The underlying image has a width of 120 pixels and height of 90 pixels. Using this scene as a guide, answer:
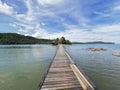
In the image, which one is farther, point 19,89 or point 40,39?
point 40,39

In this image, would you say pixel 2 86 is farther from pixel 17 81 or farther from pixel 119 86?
pixel 119 86

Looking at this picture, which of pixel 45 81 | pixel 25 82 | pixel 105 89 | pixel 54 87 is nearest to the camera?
pixel 54 87

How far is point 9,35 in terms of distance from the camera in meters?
161

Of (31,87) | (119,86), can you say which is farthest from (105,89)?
(31,87)

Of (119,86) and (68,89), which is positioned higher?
(68,89)

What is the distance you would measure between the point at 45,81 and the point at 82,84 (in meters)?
2.33

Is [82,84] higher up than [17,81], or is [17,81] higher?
[82,84]

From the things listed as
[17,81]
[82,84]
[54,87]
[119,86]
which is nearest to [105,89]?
[119,86]

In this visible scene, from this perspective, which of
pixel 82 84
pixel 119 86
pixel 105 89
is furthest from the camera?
pixel 119 86

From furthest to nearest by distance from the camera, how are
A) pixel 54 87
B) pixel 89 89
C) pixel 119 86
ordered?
pixel 119 86 < pixel 54 87 < pixel 89 89

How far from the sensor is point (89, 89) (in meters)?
6.91

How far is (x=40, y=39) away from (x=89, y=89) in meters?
191

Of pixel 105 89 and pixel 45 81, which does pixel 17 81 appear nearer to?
pixel 45 81

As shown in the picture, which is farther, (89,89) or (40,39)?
(40,39)
